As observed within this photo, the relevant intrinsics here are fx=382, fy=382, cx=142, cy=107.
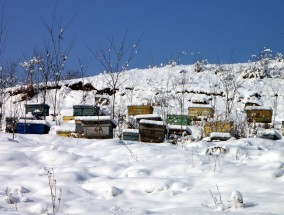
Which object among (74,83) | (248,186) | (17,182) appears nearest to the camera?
(248,186)

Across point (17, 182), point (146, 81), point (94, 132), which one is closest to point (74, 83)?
point (146, 81)

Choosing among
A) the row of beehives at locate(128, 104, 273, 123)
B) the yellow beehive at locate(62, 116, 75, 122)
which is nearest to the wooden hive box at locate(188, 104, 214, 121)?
the row of beehives at locate(128, 104, 273, 123)

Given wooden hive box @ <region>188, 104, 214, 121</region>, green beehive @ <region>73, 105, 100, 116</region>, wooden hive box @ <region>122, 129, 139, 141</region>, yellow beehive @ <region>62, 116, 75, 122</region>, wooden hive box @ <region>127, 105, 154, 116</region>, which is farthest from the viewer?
wooden hive box @ <region>127, 105, 154, 116</region>

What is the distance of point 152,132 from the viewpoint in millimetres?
10977

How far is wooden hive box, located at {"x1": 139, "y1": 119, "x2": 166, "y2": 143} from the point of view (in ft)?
35.8

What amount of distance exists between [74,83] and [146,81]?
192 inches

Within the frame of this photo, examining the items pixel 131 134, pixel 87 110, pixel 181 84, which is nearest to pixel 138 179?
pixel 131 134

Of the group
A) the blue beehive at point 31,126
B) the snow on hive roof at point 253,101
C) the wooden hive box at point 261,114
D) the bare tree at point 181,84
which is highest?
the bare tree at point 181,84

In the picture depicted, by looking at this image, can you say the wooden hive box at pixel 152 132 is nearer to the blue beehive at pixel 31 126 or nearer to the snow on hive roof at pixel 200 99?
the blue beehive at pixel 31 126

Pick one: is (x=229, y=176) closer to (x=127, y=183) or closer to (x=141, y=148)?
(x=127, y=183)

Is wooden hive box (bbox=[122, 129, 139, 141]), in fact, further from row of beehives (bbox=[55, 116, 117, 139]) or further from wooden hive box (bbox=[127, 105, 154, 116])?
wooden hive box (bbox=[127, 105, 154, 116])

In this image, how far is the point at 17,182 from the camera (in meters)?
4.61

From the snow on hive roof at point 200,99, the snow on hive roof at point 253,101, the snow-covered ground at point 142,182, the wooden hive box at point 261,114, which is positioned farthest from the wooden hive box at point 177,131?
the snow on hive roof at point 253,101

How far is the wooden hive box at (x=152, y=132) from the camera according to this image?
35.8 ft
